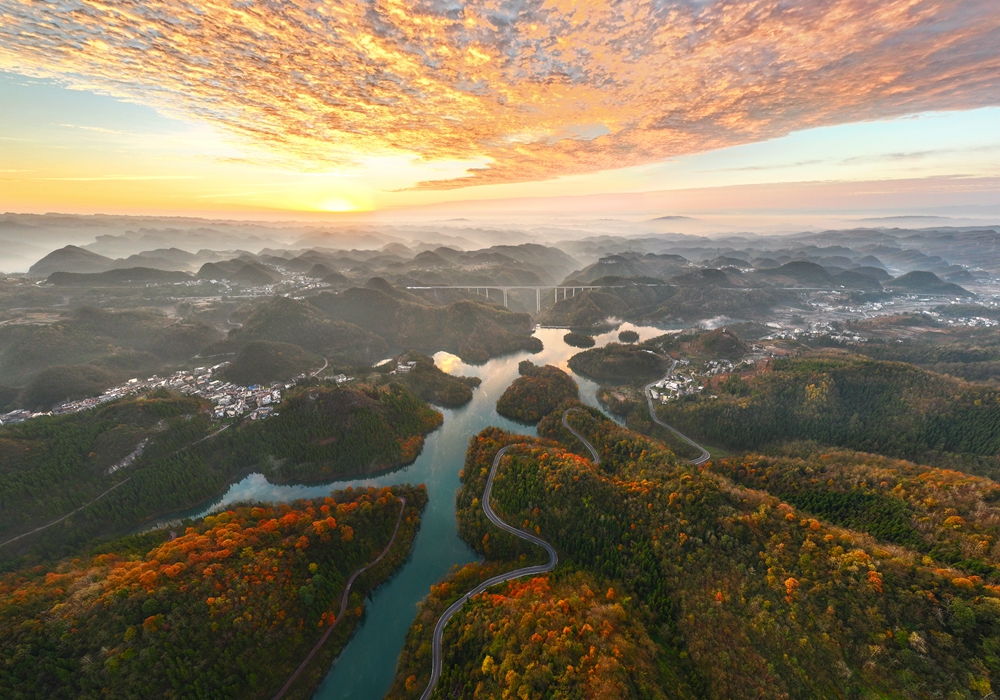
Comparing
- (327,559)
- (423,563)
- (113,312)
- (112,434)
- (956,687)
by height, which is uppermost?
(113,312)

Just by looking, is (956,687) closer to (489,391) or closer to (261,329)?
(489,391)

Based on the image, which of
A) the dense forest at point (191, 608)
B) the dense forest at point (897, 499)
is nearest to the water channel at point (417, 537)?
the dense forest at point (191, 608)

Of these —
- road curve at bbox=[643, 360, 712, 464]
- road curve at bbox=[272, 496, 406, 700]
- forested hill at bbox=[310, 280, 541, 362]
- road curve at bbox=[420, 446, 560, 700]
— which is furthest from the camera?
forested hill at bbox=[310, 280, 541, 362]

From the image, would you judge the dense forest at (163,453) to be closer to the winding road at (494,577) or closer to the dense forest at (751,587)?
the winding road at (494,577)

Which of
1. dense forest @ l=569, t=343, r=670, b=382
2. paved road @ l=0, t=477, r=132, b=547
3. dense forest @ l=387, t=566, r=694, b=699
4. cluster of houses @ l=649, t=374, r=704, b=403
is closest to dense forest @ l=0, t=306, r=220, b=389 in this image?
paved road @ l=0, t=477, r=132, b=547

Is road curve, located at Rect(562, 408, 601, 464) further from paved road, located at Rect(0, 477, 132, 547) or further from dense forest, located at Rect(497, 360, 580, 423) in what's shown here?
paved road, located at Rect(0, 477, 132, 547)

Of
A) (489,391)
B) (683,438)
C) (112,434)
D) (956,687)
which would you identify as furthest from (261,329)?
(956,687)
